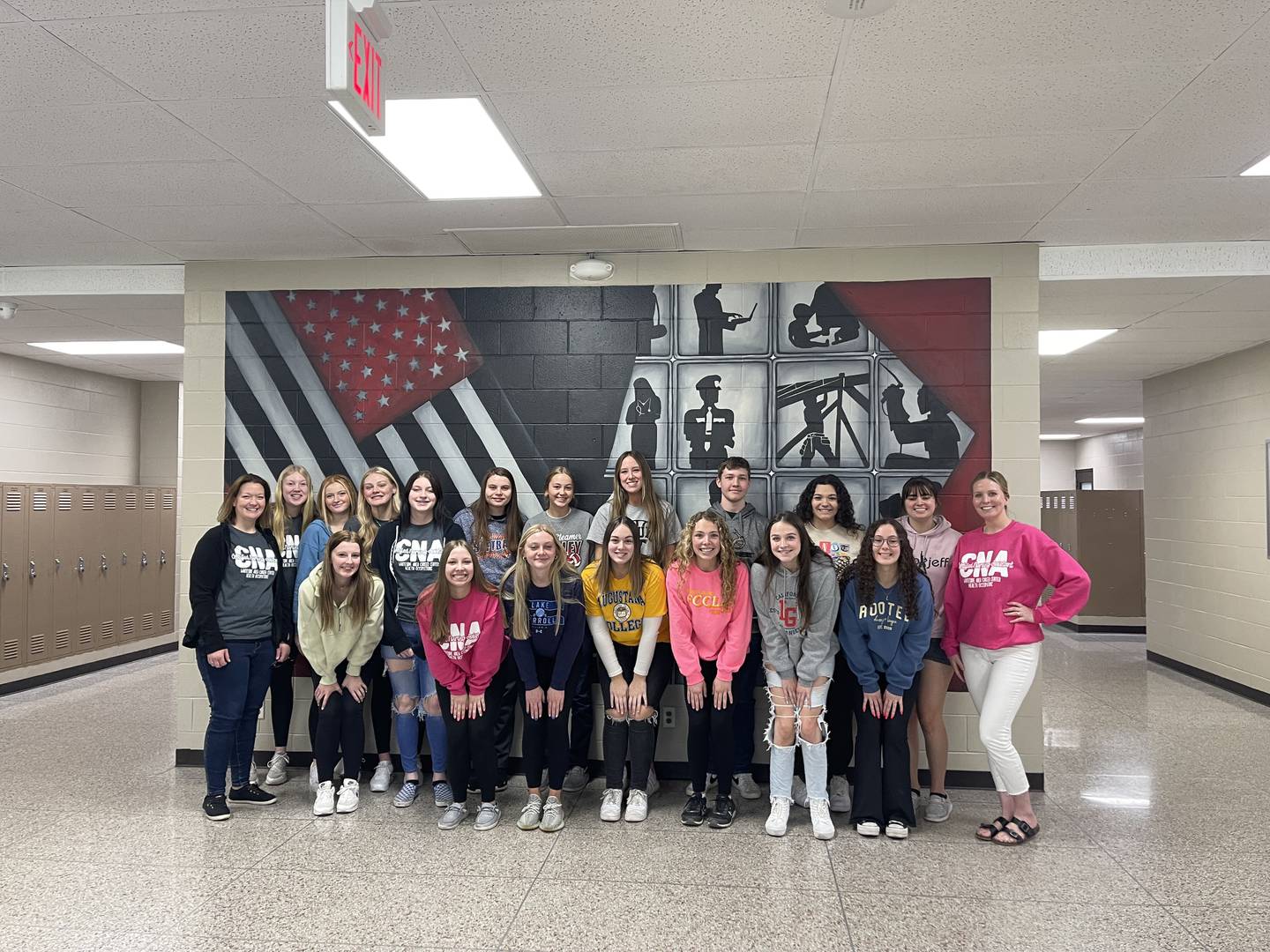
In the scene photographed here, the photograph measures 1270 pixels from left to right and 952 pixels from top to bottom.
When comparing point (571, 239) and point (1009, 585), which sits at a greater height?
point (571, 239)

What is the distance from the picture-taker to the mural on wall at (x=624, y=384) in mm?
4453

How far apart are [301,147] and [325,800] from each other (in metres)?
2.76

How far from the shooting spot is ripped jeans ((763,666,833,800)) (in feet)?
12.2

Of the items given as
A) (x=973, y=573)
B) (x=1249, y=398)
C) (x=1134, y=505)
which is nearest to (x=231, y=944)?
(x=973, y=573)

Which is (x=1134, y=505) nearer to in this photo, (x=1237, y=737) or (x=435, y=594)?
(x=1237, y=737)

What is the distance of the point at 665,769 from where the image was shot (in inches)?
176

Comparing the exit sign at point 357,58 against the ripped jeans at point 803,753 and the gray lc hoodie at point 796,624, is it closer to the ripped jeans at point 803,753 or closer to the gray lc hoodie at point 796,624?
the gray lc hoodie at point 796,624

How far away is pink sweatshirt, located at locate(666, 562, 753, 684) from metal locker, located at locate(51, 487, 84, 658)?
5.62 metres

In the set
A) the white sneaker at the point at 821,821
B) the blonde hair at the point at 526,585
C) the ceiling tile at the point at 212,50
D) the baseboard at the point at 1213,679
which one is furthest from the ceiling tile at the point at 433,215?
the baseboard at the point at 1213,679

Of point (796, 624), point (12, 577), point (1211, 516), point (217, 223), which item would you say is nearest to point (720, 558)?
point (796, 624)

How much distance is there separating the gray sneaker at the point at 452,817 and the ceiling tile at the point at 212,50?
283 cm

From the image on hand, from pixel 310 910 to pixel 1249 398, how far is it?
7.05m

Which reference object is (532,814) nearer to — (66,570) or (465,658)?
(465,658)

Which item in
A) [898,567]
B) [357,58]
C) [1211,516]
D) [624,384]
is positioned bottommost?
[898,567]
